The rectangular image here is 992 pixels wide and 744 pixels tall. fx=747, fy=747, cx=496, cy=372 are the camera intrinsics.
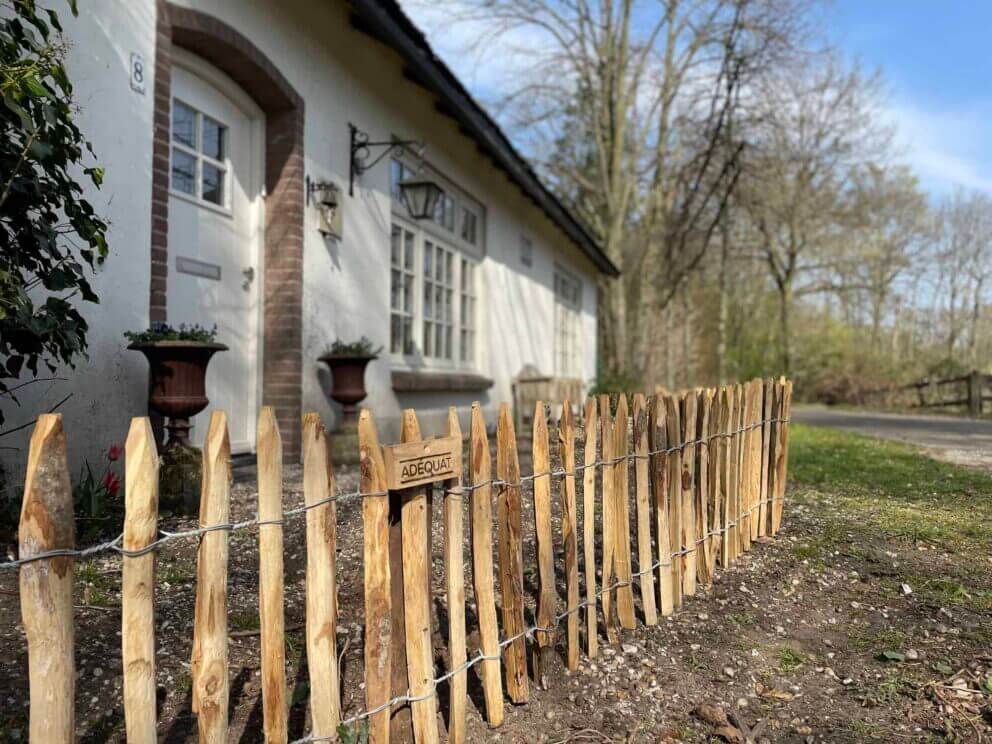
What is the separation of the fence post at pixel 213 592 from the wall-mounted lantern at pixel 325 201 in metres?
4.58

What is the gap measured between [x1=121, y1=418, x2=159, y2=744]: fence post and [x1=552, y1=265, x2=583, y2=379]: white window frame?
12.1 m

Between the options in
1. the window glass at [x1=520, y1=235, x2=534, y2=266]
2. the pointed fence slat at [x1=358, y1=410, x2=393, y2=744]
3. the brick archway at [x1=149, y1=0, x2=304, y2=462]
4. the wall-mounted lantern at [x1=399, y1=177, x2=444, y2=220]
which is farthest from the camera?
the window glass at [x1=520, y1=235, x2=534, y2=266]

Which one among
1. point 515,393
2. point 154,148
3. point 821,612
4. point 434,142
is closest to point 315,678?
point 821,612

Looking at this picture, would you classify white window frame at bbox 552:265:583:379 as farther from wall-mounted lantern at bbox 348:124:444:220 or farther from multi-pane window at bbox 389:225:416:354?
wall-mounted lantern at bbox 348:124:444:220

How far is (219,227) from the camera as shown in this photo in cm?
525

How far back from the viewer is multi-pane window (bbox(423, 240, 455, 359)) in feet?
27.5

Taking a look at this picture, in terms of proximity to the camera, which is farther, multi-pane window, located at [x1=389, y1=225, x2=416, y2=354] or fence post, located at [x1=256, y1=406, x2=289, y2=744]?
multi-pane window, located at [x1=389, y1=225, x2=416, y2=354]

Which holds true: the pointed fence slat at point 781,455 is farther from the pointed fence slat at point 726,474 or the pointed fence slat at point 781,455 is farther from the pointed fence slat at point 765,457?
the pointed fence slat at point 726,474

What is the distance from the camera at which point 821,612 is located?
3244mm

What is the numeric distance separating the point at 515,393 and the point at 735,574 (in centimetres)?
713

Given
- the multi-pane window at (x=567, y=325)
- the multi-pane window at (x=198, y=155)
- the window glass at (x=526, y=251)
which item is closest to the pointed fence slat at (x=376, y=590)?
the multi-pane window at (x=198, y=155)

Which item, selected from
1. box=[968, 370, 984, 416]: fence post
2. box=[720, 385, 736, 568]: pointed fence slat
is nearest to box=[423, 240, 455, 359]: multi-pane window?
box=[720, 385, 736, 568]: pointed fence slat

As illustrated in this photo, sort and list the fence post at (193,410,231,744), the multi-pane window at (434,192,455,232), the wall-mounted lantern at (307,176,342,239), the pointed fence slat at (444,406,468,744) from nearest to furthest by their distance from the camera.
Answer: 1. the fence post at (193,410,231,744)
2. the pointed fence slat at (444,406,468,744)
3. the wall-mounted lantern at (307,176,342,239)
4. the multi-pane window at (434,192,455,232)

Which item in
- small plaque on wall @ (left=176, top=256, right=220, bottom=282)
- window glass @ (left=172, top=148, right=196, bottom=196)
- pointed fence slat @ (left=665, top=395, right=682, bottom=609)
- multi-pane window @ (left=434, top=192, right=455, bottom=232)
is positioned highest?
multi-pane window @ (left=434, top=192, right=455, bottom=232)
